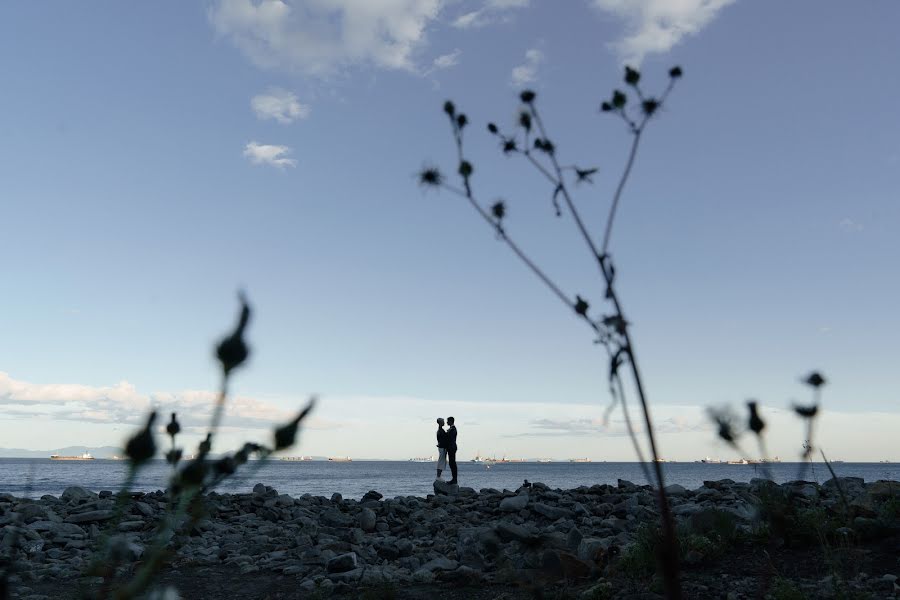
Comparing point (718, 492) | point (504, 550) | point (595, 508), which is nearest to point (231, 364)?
point (504, 550)

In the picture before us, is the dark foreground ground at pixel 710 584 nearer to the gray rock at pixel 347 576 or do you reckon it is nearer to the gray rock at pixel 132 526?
the gray rock at pixel 347 576

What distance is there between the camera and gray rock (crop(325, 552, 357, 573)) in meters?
9.77

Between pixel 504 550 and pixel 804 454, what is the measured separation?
764 centimetres

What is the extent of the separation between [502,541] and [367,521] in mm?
3463

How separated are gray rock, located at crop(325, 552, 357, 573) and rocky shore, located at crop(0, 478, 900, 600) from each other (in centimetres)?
2

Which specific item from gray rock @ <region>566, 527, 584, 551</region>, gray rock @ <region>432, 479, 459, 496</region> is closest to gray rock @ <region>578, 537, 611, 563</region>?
gray rock @ <region>566, 527, 584, 551</region>

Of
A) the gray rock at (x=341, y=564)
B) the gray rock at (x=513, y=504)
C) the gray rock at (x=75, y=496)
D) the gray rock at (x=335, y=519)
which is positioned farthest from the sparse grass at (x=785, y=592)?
the gray rock at (x=75, y=496)

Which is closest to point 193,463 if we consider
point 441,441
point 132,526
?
point 132,526

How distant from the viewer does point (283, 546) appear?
11.7 meters

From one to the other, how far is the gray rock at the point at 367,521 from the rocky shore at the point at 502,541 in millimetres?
26

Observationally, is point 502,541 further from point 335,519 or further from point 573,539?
point 335,519

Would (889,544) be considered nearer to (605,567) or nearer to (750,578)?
(750,578)

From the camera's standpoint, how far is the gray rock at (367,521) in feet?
42.9

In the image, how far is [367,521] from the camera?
13188 mm
